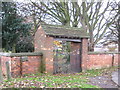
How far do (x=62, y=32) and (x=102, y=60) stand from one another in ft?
15.9

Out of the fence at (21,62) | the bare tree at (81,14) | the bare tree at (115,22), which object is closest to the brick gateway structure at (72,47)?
the fence at (21,62)

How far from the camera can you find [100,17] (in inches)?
551

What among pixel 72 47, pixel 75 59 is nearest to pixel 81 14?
pixel 72 47

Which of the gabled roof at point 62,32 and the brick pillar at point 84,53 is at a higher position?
the gabled roof at point 62,32

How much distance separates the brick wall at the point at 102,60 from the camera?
32.1 feet

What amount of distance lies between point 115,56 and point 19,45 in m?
11.0

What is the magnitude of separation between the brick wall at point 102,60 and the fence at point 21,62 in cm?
420

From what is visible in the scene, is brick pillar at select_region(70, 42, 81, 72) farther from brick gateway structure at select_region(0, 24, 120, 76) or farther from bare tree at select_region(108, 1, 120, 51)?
bare tree at select_region(108, 1, 120, 51)

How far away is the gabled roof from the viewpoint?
782 cm

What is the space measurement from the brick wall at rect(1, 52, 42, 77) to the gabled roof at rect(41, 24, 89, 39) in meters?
1.91

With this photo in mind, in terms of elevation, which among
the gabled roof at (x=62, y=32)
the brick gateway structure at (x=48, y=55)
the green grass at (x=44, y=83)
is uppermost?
the gabled roof at (x=62, y=32)

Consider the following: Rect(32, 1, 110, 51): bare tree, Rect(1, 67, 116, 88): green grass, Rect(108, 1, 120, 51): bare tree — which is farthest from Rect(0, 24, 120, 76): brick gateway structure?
Rect(108, 1, 120, 51): bare tree

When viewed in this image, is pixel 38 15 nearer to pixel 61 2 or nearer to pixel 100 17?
pixel 61 2

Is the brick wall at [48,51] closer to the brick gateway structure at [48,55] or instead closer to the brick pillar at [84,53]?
the brick gateway structure at [48,55]
